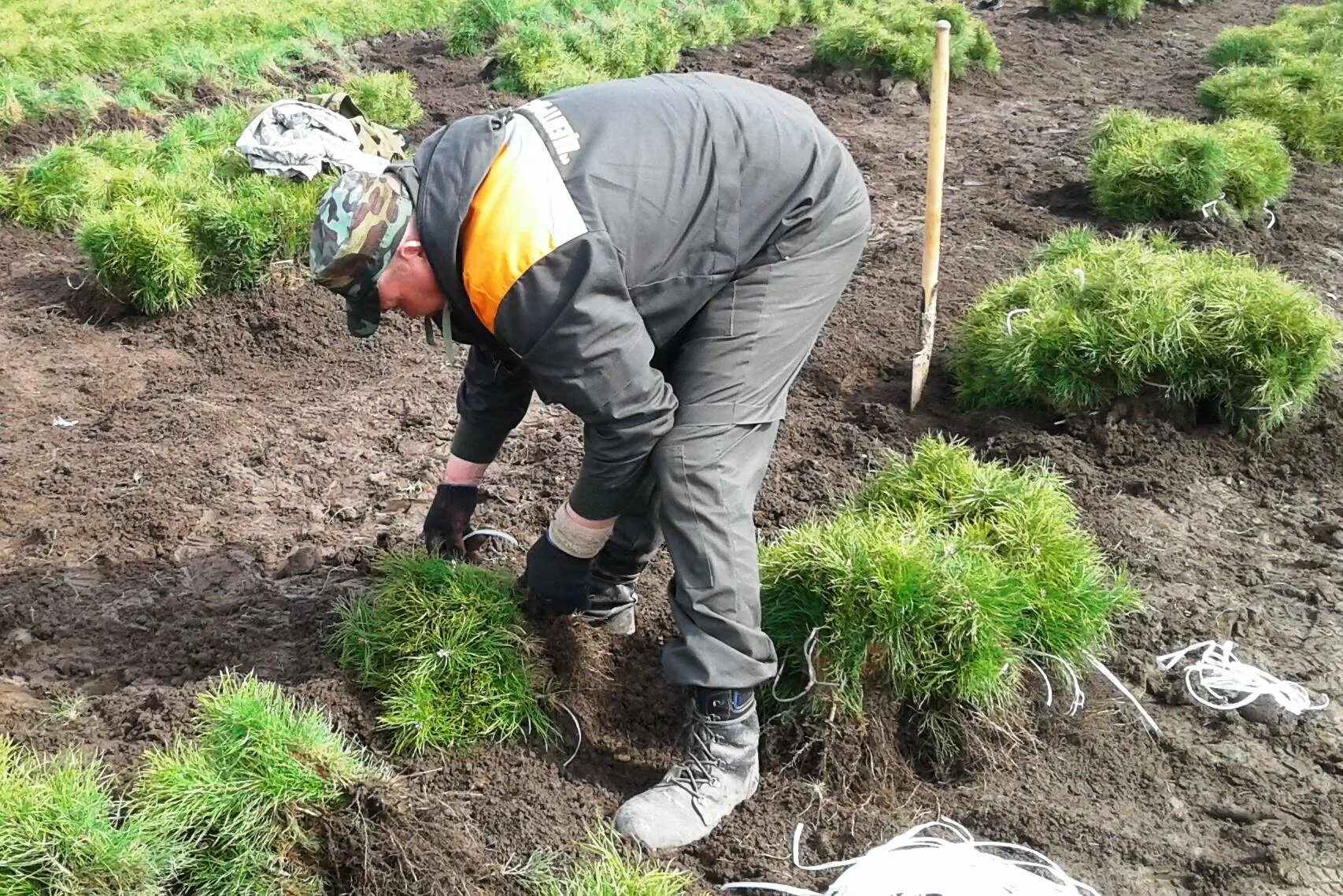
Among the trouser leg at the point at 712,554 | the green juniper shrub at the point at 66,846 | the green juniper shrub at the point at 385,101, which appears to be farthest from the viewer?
the green juniper shrub at the point at 385,101

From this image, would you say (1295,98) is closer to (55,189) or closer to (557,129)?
(557,129)

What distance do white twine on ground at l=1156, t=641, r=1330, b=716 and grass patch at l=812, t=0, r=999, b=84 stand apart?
8255 millimetres

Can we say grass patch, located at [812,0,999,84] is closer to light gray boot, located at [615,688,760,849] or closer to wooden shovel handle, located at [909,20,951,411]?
wooden shovel handle, located at [909,20,951,411]

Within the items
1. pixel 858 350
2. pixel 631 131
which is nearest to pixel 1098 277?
pixel 858 350

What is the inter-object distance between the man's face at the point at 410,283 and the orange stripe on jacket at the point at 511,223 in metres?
0.11

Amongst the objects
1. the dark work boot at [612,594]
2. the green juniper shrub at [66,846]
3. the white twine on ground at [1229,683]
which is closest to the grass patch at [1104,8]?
the white twine on ground at [1229,683]

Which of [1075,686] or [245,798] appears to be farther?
[1075,686]

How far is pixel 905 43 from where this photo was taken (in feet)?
34.8

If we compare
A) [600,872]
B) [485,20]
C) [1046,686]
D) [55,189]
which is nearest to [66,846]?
[600,872]

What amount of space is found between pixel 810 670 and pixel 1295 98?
7823 mm

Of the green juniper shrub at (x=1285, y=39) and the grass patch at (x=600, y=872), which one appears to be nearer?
the grass patch at (x=600, y=872)

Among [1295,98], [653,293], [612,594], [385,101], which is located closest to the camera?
[653,293]

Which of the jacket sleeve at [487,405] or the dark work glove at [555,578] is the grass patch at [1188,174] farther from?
the dark work glove at [555,578]

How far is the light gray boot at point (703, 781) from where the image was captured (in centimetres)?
294
